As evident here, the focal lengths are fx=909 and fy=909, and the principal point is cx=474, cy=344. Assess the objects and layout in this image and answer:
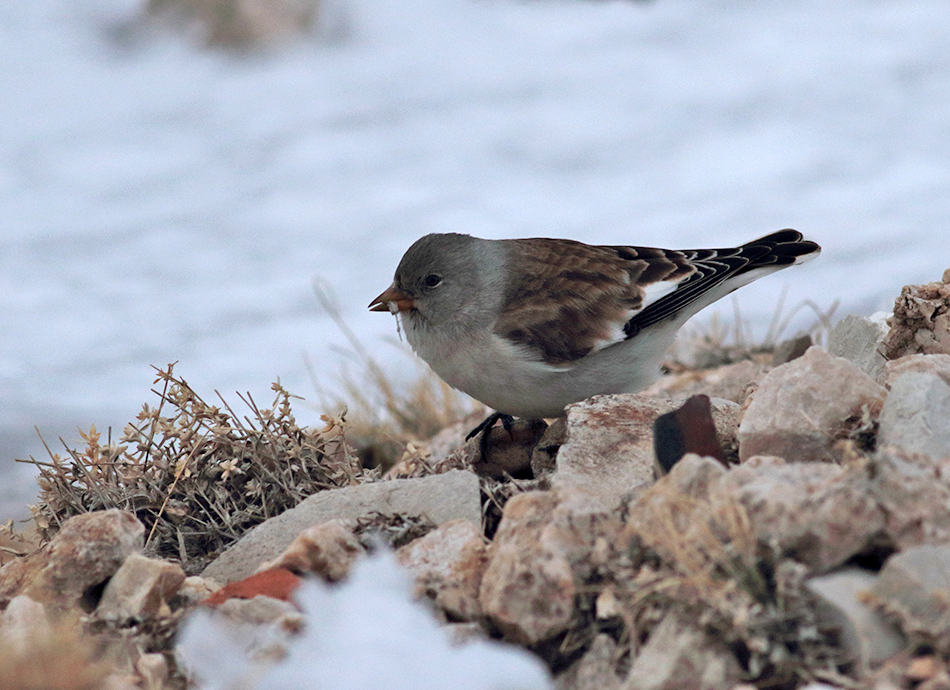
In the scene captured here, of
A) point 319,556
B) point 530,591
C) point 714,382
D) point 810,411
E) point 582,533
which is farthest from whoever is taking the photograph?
point 714,382

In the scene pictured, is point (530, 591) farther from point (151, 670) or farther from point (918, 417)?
point (918, 417)

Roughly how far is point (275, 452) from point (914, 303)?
2.92 metres

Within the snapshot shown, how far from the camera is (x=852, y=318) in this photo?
15.9 feet

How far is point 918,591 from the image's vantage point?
6.48 ft

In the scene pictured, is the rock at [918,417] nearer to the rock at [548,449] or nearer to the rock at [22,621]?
the rock at [548,449]

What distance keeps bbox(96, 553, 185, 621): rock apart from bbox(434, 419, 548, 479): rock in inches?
67.3

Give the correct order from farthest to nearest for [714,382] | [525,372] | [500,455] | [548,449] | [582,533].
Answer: [714,382], [500,455], [525,372], [548,449], [582,533]

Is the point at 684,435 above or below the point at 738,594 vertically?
above

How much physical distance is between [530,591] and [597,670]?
251mm

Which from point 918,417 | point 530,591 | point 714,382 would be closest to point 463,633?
point 530,591

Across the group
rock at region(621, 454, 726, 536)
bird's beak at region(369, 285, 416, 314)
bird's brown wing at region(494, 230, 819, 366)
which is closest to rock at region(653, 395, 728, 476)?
rock at region(621, 454, 726, 536)

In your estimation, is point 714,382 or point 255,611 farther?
point 714,382

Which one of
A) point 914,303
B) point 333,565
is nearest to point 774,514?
point 333,565

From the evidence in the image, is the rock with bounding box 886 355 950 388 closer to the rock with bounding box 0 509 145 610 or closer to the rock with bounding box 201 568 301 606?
the rock with bounding box 201 568 301 606
